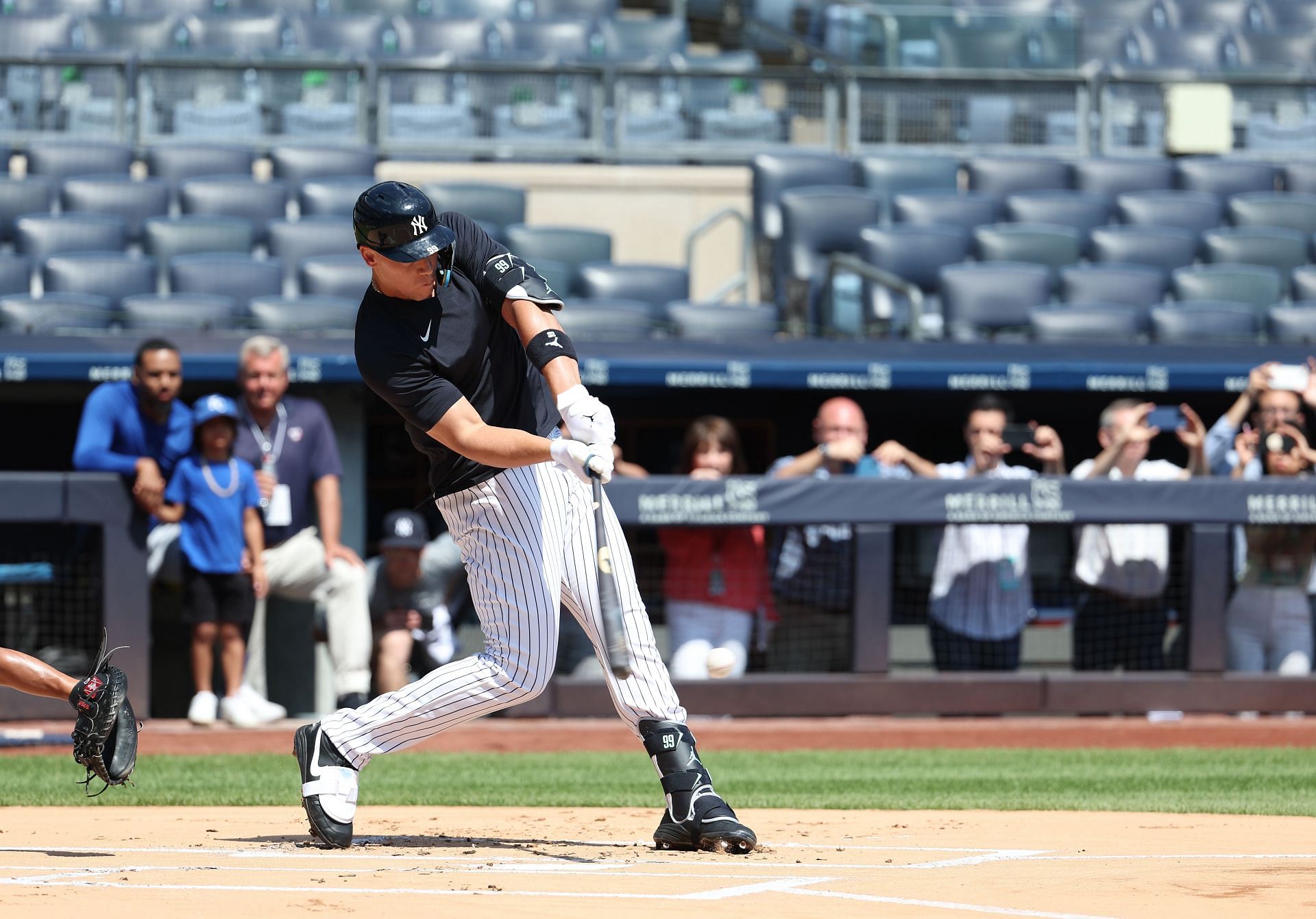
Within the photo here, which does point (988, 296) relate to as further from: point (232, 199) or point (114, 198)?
point (114, 198)

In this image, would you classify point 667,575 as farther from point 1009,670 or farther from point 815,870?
point 815,870

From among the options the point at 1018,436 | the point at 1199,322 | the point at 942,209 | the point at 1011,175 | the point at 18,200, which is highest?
the point at 1011,175

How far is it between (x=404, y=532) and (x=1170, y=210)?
6.25 metres

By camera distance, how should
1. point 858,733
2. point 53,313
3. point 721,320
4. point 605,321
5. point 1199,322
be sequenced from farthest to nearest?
1. point 1199,322
2. point 721,320
3. point 605,321
4. point 53,313
5. point 858,733

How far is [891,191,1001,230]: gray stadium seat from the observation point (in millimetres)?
10812

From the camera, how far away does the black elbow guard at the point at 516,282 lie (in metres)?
3.94

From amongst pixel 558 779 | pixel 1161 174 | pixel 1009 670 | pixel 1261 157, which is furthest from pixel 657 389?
pixel 1261 157

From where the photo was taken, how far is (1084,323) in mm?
9406

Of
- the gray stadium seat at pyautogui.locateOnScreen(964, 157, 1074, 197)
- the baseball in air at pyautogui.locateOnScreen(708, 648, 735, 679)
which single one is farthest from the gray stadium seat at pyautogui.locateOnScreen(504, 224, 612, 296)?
the baseball in air at pyautogui.locateOnScreen(708, 648, 735, 679)

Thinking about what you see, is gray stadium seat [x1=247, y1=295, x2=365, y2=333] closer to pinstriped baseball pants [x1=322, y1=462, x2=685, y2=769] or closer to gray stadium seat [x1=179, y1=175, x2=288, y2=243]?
gray stadium seat [x1=179, y1=175, x2=288, y2=243]

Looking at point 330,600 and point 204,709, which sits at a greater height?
point 330,600

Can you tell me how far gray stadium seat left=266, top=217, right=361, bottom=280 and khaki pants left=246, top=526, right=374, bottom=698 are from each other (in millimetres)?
3228

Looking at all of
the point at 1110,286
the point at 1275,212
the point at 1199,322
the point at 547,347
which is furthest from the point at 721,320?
the point at 547,347

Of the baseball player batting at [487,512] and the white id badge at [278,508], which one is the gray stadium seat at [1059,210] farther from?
the baseball player batting at [487,512]
